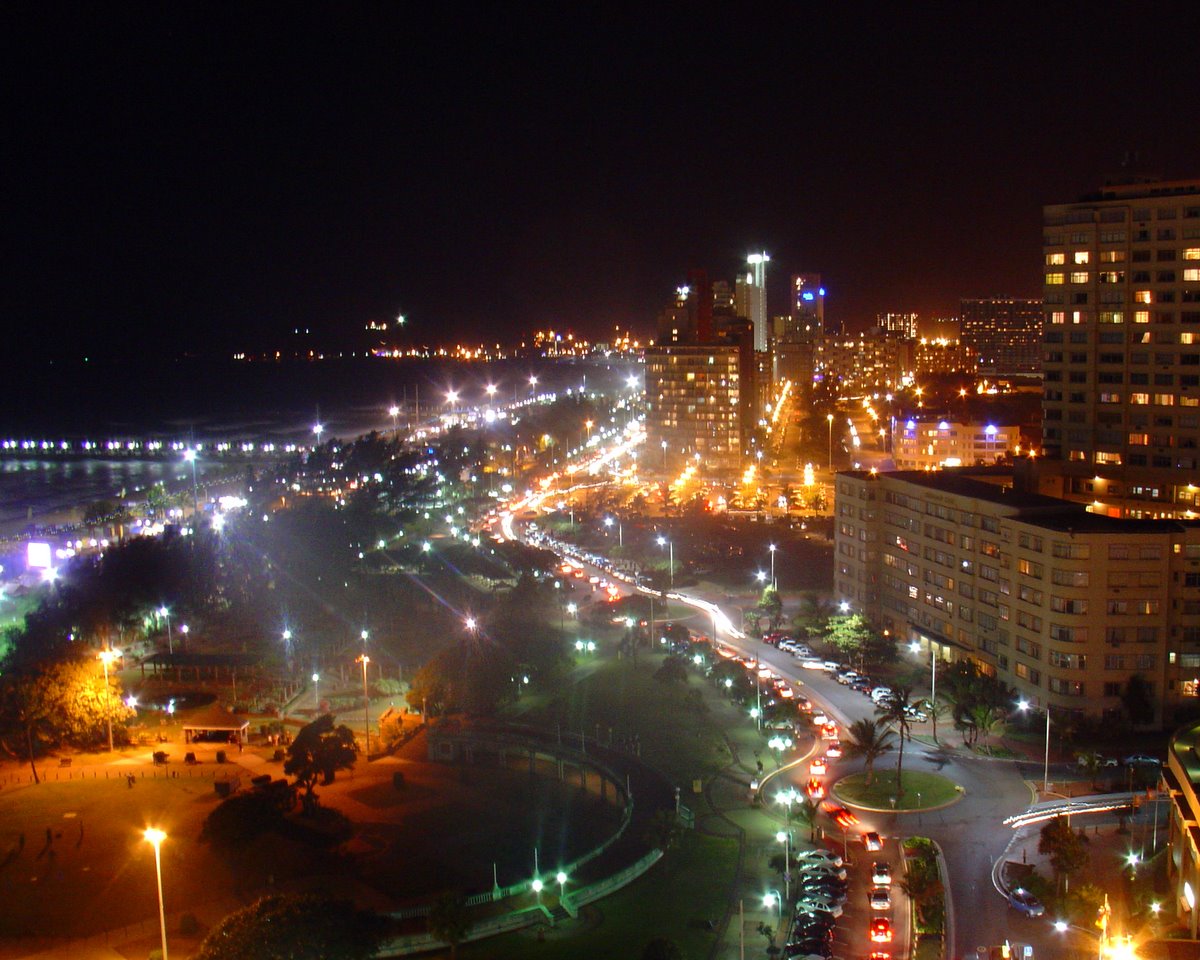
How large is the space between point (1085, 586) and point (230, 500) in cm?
3061

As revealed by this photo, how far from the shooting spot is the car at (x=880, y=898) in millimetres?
9766

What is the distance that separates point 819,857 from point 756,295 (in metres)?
75.8

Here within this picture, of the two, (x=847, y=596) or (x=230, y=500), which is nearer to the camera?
(x=847, y=596)

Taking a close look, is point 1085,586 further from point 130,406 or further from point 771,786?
point 130,406

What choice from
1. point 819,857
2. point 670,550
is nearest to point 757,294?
point 670,550

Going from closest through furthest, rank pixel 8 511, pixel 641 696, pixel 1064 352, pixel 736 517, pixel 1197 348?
pixel 641 696 → pixel 1197 348 → pixel 1064 352 → pixel 736 517 → pixel 8 511

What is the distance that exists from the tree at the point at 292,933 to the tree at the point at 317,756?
4288 mm

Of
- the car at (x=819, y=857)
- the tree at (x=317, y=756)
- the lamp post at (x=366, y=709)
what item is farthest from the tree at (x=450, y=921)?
the lamp post at (x=366, y=709)

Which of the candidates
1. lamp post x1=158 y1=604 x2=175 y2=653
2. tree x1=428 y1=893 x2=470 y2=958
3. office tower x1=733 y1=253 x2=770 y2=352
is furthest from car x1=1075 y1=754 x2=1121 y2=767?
office tower x1=733 y1=253 x2=770 y2=352

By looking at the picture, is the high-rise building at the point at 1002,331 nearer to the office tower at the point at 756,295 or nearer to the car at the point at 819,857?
the office tower at the point at 756,295

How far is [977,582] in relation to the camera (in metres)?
16.3

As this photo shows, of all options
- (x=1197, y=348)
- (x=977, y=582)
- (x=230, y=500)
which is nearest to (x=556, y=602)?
(x=977, y=582)

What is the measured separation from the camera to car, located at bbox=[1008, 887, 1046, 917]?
963cm

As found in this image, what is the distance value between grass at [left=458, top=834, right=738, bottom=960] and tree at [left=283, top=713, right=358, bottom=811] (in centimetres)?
411
